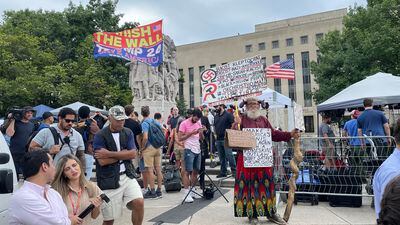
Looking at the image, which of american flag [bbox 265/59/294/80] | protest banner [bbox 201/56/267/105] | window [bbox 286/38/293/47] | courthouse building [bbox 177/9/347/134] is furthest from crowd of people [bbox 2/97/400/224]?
window [bbox 286/38/293/47]

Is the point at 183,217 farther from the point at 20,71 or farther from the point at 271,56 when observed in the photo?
the point at 271,56

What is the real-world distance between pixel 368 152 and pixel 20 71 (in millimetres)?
24385

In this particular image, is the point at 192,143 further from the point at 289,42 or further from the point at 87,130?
the point at 289,42

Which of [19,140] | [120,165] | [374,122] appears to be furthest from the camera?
[374,122]

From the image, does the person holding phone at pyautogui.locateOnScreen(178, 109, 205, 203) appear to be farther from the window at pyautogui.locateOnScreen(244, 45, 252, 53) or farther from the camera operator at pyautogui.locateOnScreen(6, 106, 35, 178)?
the window at pyautogui.locateOnScreen(244, 45, 252, 53)

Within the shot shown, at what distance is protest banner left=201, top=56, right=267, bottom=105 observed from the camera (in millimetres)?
7174

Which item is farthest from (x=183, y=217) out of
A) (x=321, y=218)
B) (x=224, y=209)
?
(x=321, y=218)

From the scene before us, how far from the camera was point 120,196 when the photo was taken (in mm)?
4582

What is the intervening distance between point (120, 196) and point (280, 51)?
5953 cm

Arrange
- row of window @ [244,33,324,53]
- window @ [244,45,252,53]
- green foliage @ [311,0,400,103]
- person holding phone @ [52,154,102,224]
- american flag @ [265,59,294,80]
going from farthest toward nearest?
window @ [244,45,252,53]
row of window @ [244,33,324,53]
green foliage @ [311,0,400,103]
american flag @ [265,59,294,80]
person holding phone @ [52,154,102,224]

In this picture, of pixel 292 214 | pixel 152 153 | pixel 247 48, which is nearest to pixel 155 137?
pixel 152 153

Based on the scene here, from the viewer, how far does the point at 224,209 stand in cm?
696

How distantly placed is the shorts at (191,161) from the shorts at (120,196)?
3245mm

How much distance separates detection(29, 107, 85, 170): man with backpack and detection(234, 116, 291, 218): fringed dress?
249 cm
